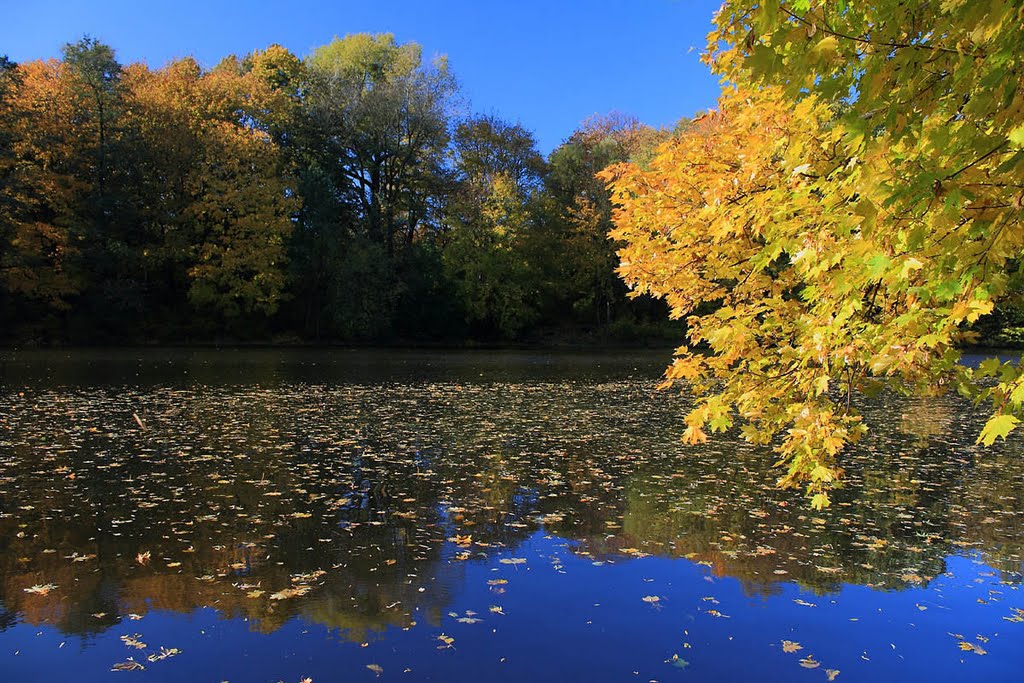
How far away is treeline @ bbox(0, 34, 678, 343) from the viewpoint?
36.0 metres

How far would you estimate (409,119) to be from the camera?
147 feet

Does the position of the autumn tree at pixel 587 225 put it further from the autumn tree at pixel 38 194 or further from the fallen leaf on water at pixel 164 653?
the fallen leaf on water at pixel 164 653

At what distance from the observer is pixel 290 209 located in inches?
1622

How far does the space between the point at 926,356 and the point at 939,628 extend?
1.95 m

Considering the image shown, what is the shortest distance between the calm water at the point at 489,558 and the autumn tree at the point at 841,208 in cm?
119

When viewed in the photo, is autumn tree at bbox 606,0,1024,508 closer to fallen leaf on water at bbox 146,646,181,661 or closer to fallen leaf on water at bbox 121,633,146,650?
fallen leaf on water at bbox 146,646,181,661

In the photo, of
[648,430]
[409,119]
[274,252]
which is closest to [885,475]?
[648,430]

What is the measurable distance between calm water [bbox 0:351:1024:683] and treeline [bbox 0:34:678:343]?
1100 inches

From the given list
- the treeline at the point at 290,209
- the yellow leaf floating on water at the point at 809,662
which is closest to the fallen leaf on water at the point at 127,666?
the yellow leaf floating on water at the point at 809,662

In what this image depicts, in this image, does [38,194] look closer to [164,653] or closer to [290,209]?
[290,209]

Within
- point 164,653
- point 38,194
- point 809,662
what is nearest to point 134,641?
point 164,653

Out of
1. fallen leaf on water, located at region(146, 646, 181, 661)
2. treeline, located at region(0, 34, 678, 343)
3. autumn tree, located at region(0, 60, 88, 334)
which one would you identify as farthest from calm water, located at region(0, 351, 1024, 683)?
treeline, located at region(0, 34, 678, 343)

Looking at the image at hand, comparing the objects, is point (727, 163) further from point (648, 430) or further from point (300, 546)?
point (648, 430)

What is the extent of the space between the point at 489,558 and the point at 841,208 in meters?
3.92
